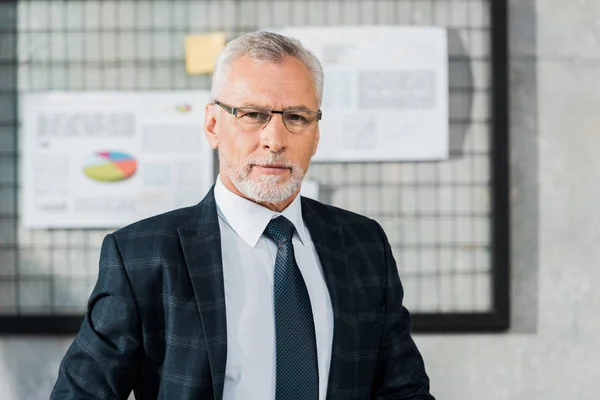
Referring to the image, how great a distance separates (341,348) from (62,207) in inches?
28.5

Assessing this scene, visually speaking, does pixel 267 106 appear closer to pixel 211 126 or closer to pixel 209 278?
pixel 211 126

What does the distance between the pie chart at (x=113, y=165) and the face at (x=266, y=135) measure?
1.75 ft

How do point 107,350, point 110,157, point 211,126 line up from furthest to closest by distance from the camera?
point 110,157
point 211,126
point 107,350

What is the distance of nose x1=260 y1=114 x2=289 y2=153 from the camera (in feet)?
2.88

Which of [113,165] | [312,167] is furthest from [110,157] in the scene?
[312,167]

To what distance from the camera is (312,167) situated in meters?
1.41

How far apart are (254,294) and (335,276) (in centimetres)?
11

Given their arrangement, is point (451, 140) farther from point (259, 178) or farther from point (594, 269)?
point (259, 178)

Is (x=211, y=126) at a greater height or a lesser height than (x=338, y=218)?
greater

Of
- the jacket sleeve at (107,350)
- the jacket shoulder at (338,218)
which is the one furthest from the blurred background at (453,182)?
the jacket sleeve at (107,350)

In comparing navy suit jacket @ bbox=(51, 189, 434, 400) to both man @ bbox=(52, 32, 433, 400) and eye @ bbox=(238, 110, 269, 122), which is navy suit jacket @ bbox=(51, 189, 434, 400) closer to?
man @ bbox=(52, 32, 433, 400)

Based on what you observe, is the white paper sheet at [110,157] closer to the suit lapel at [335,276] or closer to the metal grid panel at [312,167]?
the metal grid panel at [312,167]

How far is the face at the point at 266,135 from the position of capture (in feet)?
2.91

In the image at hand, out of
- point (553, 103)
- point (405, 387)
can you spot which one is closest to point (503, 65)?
point (553, 103)
